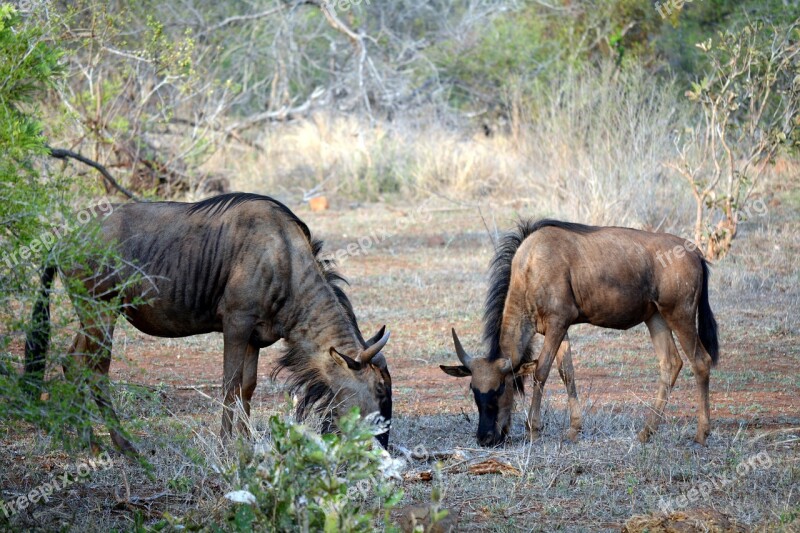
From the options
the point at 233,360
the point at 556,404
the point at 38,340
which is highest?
the point at 38,340

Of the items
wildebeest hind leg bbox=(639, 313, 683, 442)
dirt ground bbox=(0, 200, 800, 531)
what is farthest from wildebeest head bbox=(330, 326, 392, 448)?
wildebeest hind leg bbox=(639, 313, 683, 442)

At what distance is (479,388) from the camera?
19.3 ft

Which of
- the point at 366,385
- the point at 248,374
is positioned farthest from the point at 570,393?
the point at 248,374

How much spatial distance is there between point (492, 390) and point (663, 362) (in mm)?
1323

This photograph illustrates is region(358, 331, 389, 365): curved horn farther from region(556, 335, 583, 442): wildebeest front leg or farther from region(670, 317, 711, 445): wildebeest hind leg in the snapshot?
region(670, 317, 711, 445): wildebeest hind leg

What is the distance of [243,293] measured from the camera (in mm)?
5637

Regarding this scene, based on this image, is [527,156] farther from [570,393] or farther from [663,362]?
[570,393]

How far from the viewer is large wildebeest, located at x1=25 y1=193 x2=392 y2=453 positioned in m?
5.58

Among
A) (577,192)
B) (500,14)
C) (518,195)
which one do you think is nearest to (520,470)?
(577,192)

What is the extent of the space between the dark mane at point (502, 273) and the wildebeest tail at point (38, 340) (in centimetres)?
282

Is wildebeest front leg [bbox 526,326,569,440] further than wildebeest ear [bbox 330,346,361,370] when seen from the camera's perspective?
Yes

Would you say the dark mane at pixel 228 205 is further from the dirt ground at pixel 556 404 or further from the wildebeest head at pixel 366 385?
the dirt ground at pixel 556 404

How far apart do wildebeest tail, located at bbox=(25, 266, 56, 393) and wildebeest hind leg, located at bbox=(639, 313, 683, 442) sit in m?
3.68

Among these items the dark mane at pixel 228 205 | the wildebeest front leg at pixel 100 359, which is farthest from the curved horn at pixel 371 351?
the wildebeest front leg at pixel 100 359
